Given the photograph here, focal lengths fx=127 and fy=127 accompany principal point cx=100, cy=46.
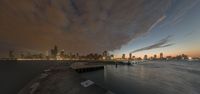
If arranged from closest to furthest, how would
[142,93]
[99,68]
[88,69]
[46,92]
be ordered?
[46,92] < [142,93] < [88,69] < [99,68]

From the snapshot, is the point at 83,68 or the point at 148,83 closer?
the point at 148,83

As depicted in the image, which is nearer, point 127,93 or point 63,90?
point 63,90

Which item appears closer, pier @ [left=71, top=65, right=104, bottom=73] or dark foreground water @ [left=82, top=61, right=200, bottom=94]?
dark foreground water @ [left=82, top=61, right=200, bottom=94]

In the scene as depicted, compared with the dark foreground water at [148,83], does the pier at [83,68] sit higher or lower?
higher

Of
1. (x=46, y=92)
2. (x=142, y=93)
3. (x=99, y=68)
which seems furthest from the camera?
(x=99, y=68)

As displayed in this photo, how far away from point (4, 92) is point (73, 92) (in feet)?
51.8

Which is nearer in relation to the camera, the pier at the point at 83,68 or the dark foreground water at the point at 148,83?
the dark foreground water at the point at 148,83

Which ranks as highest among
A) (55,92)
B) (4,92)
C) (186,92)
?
(55,92)

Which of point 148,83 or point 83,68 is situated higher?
point 83,68

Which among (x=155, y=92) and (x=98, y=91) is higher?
(x=98, y=91)

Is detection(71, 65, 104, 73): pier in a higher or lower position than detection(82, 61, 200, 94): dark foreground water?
higher

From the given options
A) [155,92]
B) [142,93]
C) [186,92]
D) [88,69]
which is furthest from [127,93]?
[88,69]

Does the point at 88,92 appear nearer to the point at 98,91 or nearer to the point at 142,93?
the point at 98,91

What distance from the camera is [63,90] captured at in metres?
18.6
